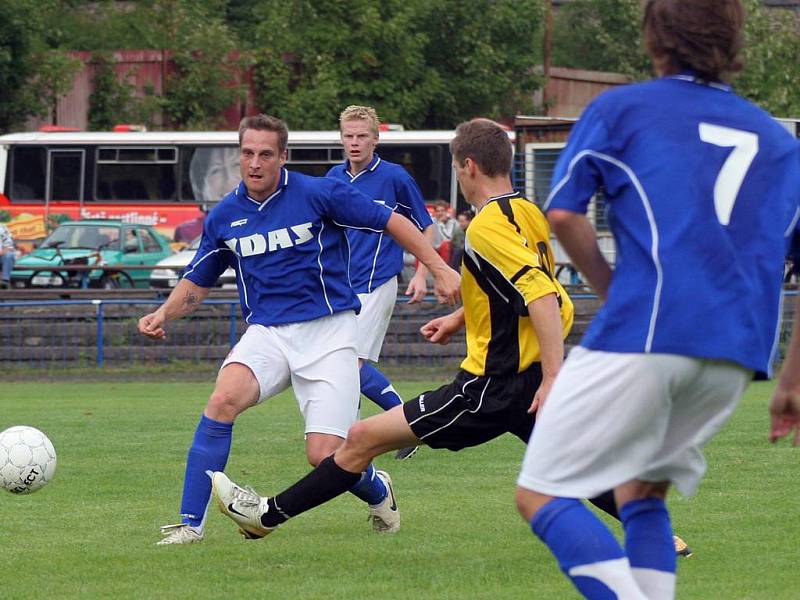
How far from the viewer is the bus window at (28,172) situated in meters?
30.7

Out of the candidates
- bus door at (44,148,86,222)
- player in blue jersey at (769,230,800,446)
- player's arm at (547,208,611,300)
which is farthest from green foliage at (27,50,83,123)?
player in blue jersey at (769,230,800,446)

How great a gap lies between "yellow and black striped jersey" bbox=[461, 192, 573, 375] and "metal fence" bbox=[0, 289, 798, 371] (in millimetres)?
13024

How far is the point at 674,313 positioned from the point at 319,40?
1434 inches

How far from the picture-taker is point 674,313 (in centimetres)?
356

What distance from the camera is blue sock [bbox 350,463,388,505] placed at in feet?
22.4

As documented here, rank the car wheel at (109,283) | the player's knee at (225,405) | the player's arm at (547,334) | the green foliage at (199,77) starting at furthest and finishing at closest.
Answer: the green foliage at (199,77) → the car wheel at (109,283) → the player's knee at (225,405) → the player's arm at (547,334)

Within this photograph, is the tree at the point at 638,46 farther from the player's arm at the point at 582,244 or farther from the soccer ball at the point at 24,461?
the player's arm at the point at 582,244

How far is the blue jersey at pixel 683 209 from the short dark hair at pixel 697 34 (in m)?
0.05

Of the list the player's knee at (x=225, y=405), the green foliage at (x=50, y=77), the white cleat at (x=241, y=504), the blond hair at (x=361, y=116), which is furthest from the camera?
the green foliage at (x=50, y=77)

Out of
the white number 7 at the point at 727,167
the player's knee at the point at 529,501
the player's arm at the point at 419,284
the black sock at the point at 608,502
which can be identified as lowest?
the black sock at the point at 608,502

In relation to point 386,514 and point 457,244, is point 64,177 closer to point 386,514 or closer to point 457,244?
point 457,244

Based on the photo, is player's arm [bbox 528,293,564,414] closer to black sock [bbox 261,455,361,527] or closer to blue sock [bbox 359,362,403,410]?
black sock [bbox 261,455,361,527]

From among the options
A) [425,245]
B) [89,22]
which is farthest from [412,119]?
[425,245]

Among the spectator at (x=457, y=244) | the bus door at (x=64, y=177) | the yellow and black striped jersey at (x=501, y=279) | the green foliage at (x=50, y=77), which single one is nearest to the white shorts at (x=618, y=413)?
the yellow and black striped jersey at (x=501, y=279)
